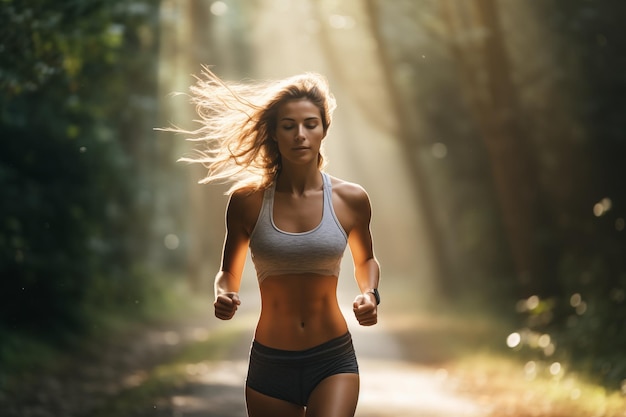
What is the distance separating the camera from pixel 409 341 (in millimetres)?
21703

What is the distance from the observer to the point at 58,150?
16781mm

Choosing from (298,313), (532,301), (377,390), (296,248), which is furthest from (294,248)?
(532,301)

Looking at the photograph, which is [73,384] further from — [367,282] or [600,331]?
[367,282]

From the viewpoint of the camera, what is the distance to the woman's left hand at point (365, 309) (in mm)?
4617

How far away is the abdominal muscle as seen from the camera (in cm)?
479

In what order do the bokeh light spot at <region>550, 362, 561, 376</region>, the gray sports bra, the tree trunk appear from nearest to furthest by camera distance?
1. the gray sports bra
2. the bokeh light spot at <region>550, 362, 561, 376</region>
3. the tree trunk

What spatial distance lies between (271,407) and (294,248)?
75cm

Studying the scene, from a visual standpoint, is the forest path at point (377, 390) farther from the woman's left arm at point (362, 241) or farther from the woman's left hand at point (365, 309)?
the woman's left hand at point (365, 309)

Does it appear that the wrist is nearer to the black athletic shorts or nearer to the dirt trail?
the black athletic shorts

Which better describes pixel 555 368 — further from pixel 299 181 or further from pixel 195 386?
pixel 299 181

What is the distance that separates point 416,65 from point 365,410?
1364 centimetres

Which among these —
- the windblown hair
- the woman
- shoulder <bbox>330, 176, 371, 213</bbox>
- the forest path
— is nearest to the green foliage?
the forest path

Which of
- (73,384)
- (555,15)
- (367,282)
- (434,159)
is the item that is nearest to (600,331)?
(555,15)

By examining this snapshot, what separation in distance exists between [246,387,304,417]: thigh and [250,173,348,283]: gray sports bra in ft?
1.84
